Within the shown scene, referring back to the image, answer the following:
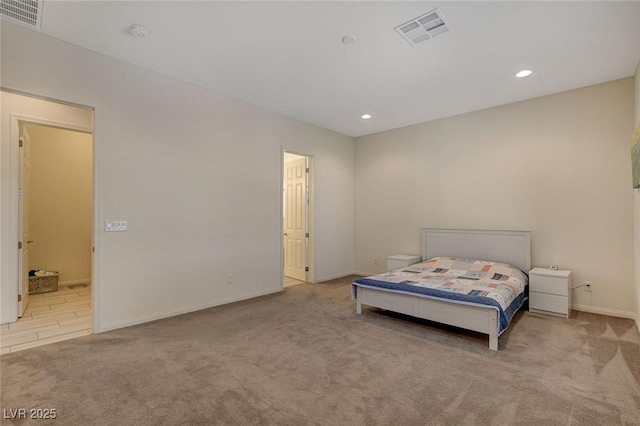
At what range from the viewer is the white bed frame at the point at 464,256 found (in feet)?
9.88

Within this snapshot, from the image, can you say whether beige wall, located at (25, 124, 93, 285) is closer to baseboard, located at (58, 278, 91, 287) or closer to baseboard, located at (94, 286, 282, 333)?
baseboard, located at (58, 278, 91, 287)

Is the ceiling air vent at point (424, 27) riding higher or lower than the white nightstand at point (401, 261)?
higher

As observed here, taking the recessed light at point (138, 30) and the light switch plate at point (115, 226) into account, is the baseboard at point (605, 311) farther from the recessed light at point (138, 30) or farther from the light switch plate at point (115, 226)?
the recessed light at point (138, 30)

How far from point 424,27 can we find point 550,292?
3509 millimetres

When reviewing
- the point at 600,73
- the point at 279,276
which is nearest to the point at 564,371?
the point at 600,73

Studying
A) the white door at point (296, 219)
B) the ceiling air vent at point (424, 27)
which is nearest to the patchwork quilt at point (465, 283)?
the white door at point (296, 219)

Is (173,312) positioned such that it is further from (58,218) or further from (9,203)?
(58,218)

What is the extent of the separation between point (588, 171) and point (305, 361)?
435cm

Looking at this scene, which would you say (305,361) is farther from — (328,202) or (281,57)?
(328,202)

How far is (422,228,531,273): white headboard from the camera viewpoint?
4.42 m

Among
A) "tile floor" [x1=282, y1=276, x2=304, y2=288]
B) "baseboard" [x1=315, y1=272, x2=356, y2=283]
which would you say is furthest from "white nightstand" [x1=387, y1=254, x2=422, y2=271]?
"tile floor" [x1=282, y1=276, x2=304, y2=288]

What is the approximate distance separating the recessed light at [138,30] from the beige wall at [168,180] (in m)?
0.71

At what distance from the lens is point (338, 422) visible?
74.1 inches

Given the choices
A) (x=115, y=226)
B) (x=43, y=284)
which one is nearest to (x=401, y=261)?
(x=115, y=226)
